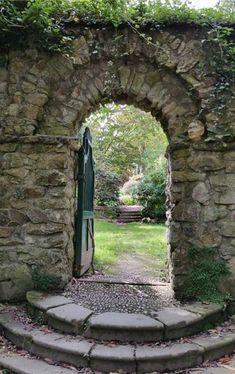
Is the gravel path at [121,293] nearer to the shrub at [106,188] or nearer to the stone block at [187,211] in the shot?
the stone block at [187,211]

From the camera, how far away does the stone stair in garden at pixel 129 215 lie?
13.2 m

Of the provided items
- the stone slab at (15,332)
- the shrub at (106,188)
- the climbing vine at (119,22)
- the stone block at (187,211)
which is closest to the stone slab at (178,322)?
the stone block at (187,211)

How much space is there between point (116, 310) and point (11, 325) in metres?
1.01

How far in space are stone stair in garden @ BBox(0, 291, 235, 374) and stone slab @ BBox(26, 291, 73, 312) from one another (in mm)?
11

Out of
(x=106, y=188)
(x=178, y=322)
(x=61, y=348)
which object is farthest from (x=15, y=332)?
(x=106, y=188)

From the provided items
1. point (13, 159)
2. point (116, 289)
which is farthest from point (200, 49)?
point (116, 289)

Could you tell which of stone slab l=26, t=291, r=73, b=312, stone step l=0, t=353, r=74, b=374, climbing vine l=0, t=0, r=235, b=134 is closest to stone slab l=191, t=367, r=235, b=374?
stone step l=0, t=353, r=74, b=374

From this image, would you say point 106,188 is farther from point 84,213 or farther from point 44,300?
point 44,300

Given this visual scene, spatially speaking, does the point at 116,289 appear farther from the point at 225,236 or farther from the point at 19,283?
the point at 225,236

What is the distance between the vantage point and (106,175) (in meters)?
14.6

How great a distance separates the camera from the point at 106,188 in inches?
575

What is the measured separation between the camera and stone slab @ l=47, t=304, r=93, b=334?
319 cm

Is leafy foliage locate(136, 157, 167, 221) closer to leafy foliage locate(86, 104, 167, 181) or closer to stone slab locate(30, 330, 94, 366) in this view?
leafy foliage locate(86, 104, 167, 181)

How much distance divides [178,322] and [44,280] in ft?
5.13
